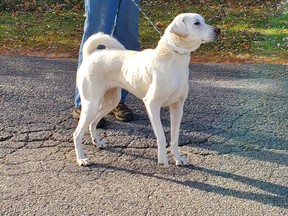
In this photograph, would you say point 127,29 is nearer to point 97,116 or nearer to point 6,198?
point 97,116

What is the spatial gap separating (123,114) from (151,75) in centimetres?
138

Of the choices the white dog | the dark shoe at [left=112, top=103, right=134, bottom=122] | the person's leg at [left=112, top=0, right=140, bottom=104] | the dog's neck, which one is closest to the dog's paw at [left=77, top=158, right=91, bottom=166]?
the white dog

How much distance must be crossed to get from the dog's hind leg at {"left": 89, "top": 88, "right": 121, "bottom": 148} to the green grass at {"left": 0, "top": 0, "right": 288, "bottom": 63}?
12.7ft

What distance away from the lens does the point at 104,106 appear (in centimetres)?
514

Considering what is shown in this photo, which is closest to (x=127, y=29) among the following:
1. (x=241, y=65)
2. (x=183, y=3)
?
(x=241, y=65)

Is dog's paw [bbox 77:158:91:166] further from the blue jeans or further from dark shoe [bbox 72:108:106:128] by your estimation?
the blue jeans

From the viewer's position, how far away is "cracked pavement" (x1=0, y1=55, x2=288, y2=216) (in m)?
4.09

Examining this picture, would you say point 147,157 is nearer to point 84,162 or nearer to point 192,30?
point 84,162

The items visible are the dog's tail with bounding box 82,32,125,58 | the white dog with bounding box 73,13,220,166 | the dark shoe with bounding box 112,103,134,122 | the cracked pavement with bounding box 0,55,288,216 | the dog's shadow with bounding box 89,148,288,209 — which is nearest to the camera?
the cracked pavement with bounding box 0,55,288,216

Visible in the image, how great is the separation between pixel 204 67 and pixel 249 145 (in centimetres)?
305

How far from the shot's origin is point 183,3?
13398mm

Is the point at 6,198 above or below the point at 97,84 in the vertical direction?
below

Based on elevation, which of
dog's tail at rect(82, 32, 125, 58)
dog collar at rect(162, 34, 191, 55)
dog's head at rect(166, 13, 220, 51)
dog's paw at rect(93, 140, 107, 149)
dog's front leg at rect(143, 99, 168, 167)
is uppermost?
dog's head at rect(166, 13, 220, 51)

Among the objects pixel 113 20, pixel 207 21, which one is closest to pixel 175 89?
pixel 113 20
